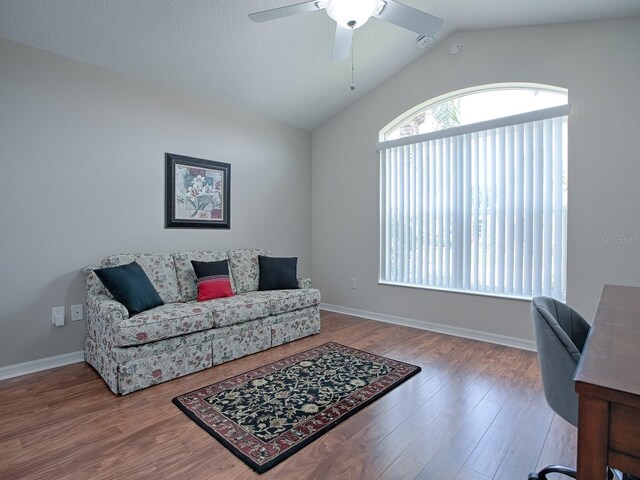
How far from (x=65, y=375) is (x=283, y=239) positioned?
279cm

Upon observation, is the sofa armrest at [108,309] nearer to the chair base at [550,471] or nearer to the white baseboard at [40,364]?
the white baseboard at [40,364]

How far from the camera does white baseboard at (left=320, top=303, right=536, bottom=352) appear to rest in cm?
330

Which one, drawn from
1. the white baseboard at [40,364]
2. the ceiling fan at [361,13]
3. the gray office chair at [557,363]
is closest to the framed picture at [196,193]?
the white baseboard at [40,364]

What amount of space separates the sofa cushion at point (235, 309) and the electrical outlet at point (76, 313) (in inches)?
40.7

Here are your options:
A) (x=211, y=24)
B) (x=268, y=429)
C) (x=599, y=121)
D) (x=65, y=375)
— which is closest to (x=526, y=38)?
(x=599, y=121)

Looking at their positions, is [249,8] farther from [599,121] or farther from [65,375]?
[65,375]

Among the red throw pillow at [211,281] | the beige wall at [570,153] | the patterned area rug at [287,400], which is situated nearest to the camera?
the patterned area rug at [287,400]

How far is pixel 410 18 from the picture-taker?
2074mm

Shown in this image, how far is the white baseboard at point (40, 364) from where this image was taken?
8.59 ft

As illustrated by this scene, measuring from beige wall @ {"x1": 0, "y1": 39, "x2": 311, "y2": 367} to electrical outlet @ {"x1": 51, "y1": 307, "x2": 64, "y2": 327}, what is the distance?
0.11 ft

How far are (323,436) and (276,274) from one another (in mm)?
2167

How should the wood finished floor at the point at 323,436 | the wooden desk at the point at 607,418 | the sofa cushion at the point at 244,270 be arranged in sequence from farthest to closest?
the sofa cushion at the point at 244,270 < the wood finished floor at the point at 323,436 < the wooden desk at the point at 607,418

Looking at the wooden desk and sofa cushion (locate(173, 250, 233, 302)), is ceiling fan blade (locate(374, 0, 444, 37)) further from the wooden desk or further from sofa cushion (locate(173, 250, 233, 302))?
sofa cushion (locate(173, 250, 233, 302))

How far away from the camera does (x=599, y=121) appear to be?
9.53 feet
